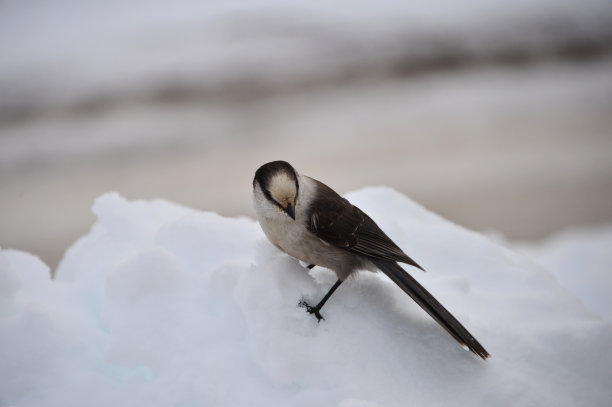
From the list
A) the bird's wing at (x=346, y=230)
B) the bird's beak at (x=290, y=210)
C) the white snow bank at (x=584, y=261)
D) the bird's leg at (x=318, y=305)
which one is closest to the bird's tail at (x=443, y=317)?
the bird's wing at (x=346, y=230)

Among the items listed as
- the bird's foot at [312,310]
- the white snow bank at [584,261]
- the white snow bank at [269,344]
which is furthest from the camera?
the white snow bank at [584,261]

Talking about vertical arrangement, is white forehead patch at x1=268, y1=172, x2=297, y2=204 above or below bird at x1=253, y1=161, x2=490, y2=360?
above

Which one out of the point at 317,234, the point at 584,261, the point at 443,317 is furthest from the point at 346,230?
the point at 584,261

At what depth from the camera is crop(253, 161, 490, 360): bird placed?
207 centimetres

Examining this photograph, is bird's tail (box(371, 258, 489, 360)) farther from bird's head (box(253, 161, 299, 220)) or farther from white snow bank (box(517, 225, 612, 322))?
white snow bank (box(517, 225, 612, 322))

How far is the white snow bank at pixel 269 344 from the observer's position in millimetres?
1846

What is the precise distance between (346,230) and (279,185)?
14.4 inches

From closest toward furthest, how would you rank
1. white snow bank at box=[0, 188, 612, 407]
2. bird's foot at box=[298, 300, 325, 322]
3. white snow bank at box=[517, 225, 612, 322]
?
white snow bank at box=[0, 188, 612, 407], bird's foot at box=[298, 300, 325, 322], white snow bank at box=[517, 225, 612, 322]

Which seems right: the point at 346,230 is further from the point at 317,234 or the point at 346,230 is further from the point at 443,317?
the point at 443,317

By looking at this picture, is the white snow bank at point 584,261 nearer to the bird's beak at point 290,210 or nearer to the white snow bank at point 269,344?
the white snow bank at point 269,344

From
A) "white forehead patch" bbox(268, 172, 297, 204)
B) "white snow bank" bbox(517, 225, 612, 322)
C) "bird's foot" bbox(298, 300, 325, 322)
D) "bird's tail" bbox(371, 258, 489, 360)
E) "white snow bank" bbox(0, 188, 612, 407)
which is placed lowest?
"white snow bank" bbox(517, 225, 612, 322)

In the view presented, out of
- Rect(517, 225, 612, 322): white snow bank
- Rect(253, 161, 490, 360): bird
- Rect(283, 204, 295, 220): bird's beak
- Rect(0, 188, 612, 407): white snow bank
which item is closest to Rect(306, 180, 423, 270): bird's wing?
Rect(253, 161, 490, 360): bird

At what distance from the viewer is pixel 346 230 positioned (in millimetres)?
2158

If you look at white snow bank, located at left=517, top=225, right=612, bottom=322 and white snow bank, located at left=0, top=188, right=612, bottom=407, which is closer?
white snow bank, located at left=0, top=188, right=612, bottom=407
